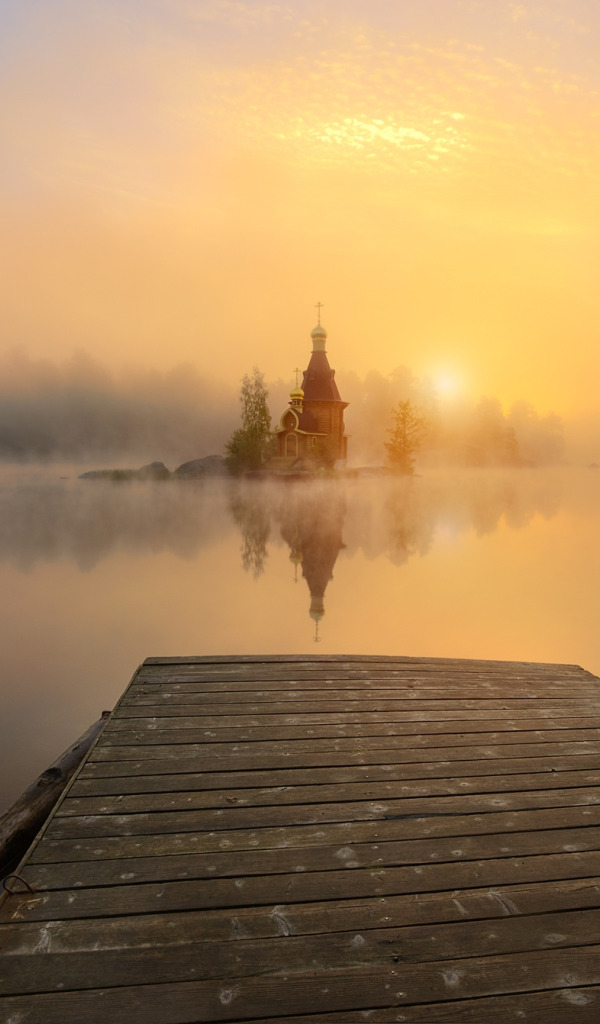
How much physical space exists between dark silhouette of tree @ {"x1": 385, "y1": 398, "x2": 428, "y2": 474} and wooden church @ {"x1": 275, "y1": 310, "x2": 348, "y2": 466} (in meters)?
10.4

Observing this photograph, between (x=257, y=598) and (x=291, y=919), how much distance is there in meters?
11.3

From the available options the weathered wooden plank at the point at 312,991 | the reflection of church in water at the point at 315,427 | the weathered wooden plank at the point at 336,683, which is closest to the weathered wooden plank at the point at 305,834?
the weathered wooden plank at the point at 312,991

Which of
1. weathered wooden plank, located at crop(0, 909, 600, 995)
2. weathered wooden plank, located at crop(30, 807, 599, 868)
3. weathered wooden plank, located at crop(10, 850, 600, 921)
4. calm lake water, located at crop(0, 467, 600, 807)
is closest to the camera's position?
weathered wooden plank, located at crop(0, 909, 600, 995)

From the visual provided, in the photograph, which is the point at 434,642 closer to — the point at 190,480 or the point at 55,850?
the point at 55,850

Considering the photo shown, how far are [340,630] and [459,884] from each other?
27.2ft

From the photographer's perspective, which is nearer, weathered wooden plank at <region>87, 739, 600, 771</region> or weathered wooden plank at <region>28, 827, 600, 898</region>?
Result: weathered wooden plank at <region>28, 827, 600, 898</region>

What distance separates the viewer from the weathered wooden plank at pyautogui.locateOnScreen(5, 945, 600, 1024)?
77.7 inches

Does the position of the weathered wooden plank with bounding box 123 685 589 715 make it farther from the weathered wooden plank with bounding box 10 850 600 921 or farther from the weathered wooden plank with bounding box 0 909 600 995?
the weathered wooden plank with bounding box 0 909 600 995

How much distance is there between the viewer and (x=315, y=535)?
2394 cm

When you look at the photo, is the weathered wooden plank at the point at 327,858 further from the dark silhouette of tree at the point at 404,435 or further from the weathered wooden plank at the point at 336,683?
the dark silhouette of tree at the point at 404,435

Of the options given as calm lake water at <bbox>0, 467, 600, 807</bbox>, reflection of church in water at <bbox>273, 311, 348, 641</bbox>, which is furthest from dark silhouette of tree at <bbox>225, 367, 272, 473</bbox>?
calm lake water at <bbox>0, 467, 600, 807</bbox>

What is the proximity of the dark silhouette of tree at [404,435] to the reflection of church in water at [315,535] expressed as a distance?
59.5ft

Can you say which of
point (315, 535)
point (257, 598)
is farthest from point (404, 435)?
point (257, 598)

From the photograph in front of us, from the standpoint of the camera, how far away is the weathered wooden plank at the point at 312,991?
6.48 ft
